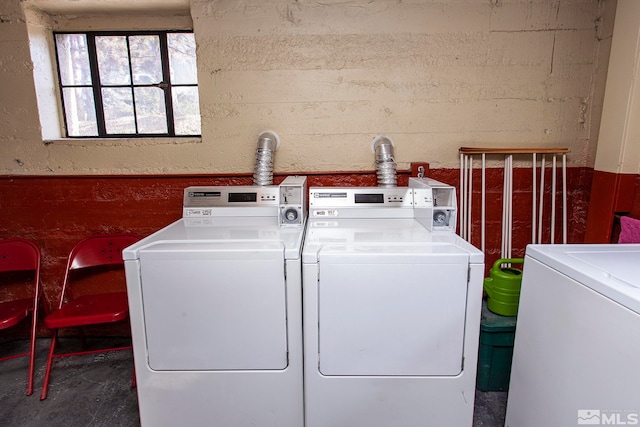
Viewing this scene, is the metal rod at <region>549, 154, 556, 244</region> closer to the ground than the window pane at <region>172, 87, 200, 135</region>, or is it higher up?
closer to the ground

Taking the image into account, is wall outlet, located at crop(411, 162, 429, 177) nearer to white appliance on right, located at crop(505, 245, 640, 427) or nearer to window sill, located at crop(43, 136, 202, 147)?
white appliance on right, located at crop(505, 245, 640, 427)

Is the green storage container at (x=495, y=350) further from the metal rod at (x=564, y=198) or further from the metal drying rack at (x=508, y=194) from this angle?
the metal rod at (x=564, y=198)

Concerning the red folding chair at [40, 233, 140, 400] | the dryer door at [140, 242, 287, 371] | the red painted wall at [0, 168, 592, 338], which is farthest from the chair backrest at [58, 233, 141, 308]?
the dryer door at [140, 242, 287, 371]

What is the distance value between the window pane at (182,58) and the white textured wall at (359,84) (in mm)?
243

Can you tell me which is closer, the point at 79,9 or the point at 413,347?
the point at 413,347

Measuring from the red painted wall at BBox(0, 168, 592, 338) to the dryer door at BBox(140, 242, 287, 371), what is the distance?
906 millimetres

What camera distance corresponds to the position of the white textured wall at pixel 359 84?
2070 mm

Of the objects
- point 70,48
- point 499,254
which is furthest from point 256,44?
point 499,254

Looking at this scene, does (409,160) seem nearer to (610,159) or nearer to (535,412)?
(610,159)

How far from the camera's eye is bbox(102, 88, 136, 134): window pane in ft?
7.75

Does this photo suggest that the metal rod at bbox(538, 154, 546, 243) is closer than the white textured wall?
No

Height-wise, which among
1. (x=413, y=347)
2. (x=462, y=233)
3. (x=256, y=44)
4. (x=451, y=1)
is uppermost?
(x=451, y=1)

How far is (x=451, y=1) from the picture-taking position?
2.05m

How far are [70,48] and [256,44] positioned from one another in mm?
1281
